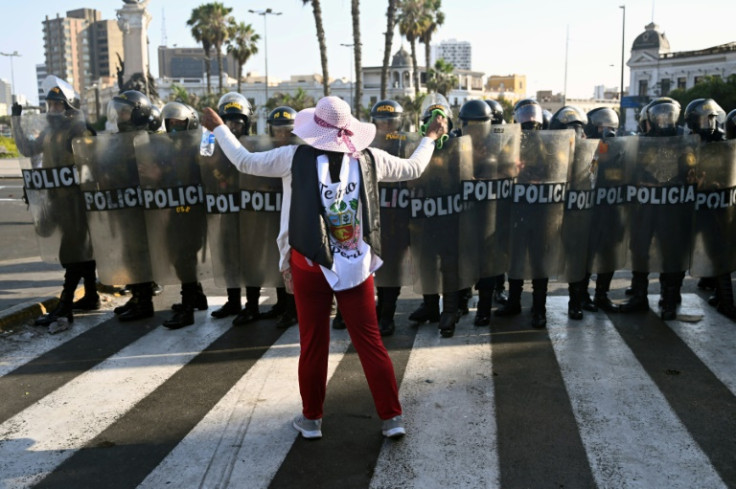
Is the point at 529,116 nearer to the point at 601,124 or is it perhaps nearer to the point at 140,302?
the point at 601,124

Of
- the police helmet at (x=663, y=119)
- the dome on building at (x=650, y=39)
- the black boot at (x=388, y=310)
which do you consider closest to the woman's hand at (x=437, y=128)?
the black boot at (x=388, y=310)

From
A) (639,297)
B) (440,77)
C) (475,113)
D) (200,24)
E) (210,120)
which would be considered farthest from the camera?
(440,77)

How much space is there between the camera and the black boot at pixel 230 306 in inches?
285

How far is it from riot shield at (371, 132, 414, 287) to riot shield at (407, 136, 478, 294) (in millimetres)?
74

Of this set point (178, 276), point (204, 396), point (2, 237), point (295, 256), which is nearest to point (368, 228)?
point (295, 256)

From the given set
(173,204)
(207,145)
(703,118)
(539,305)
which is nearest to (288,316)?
(173,204)

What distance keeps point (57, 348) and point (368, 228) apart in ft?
11.4

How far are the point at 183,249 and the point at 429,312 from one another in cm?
244

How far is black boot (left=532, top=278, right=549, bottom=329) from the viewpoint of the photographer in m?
6.70

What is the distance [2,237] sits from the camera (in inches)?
502

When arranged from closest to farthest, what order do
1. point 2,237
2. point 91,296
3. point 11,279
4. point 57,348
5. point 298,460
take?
point 298,460
point 57,348
point 91,296
point 11,279
point 2,237

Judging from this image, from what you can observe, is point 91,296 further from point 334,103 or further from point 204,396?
point 334,103

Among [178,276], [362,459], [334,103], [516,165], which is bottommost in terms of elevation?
[362,459]

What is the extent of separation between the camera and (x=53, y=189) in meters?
6.98
